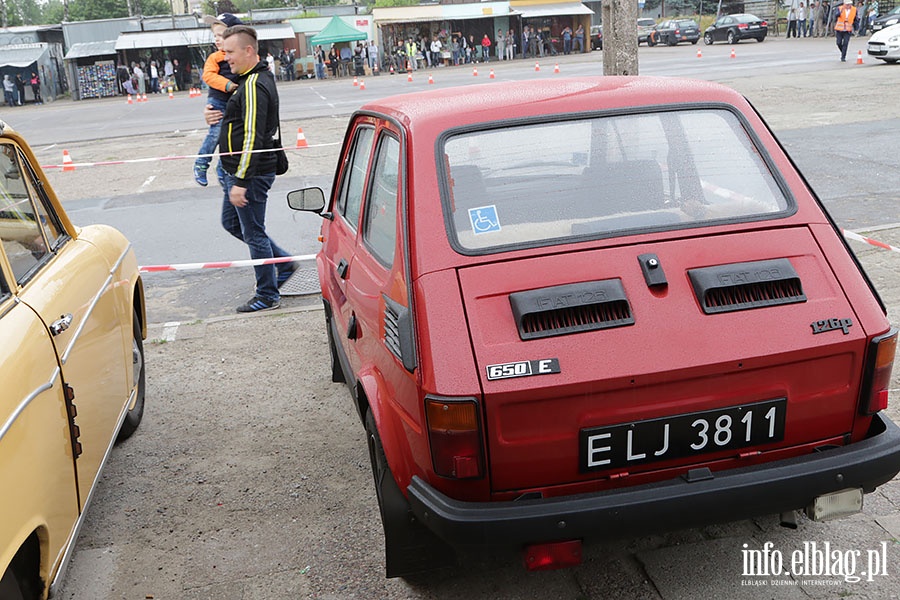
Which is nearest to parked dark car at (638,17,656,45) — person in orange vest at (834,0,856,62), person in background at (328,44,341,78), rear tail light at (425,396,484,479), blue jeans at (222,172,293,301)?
person in background at (328,44,341,78)

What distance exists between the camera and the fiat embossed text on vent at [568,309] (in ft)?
8.84

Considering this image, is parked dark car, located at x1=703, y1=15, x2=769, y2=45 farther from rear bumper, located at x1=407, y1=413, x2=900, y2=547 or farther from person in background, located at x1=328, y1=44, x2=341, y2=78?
rear bumper, located at x1=407, y1=413, x2=900, y2=547

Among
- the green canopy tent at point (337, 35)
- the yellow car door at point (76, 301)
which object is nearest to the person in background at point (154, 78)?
the green canopy tent at point (337, 35)

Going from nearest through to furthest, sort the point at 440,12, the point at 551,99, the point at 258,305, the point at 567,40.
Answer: the point at 551,99 → the point at 258,305 → the point at 440,12 → the point at 567,40

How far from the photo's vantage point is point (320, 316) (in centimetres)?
674

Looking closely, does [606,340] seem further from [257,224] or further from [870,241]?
[870,241]

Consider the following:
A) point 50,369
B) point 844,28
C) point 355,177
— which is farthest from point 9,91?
point 50,369

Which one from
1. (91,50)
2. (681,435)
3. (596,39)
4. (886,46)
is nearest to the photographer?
(681,435)

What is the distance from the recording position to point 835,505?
277 centimetres

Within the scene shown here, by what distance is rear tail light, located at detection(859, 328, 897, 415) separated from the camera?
278 cm

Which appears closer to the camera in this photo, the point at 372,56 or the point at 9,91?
the point at 9,91

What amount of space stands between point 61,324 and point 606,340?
203 centimetres

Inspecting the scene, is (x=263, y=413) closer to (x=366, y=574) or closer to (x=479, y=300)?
(x=366, y=574)
